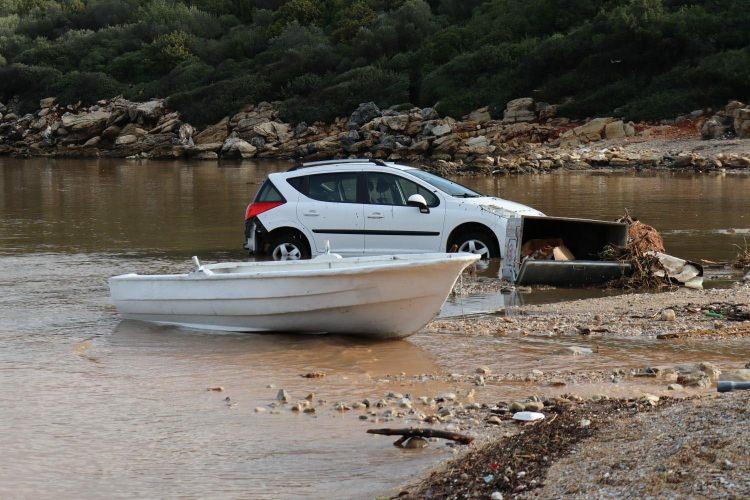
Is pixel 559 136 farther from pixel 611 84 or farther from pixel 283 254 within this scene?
pixel 283 254

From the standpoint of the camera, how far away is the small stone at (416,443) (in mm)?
7246

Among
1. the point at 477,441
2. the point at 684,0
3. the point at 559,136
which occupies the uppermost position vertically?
the point at 684,0

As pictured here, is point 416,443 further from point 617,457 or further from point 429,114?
point 429,114

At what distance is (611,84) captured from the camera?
1702 inches

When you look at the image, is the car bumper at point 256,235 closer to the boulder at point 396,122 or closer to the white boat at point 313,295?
the white boat at point 313,295

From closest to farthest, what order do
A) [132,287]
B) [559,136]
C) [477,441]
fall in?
[477,441] → [132,287] → [559,136]

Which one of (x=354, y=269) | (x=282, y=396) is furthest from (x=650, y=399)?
(x=354, y=269)

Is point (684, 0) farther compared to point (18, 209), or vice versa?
point (684, 0)

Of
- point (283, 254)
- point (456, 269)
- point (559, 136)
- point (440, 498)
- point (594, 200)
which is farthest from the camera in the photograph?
point (559, 136)

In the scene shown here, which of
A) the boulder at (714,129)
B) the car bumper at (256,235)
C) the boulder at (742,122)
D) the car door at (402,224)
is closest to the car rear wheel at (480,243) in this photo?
the car door at (402,224)

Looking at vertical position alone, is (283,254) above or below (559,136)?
below

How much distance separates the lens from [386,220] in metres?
14.9

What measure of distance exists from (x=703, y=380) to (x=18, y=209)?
68.9 ft

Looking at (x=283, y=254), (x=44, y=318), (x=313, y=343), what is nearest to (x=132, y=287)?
(x=44, y=318)
